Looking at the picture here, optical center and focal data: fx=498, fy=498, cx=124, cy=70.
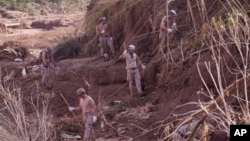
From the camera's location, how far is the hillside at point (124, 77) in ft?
29.7

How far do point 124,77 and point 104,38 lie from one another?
6.09ft

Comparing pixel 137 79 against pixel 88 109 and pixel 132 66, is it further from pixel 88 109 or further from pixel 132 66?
pixel 88 109

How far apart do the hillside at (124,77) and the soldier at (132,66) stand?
1.20 ft

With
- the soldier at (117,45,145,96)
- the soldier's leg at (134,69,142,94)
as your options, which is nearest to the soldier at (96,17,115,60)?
the soldier at (117,45,145,96)

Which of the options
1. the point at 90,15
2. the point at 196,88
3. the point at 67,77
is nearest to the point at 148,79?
the point at 196,88

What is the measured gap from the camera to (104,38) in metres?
14.8

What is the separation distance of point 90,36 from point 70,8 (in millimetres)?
12565

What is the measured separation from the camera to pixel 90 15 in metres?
16.6

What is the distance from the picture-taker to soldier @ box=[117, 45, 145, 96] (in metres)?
11.6

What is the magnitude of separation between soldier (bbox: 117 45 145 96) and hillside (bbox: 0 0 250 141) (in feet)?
1.20

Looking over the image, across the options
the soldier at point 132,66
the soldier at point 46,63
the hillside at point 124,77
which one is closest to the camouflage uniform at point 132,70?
the soldier at point 132,66

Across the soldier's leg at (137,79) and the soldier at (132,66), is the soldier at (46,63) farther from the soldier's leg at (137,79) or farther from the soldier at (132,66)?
the soldier's leg at (137,79)

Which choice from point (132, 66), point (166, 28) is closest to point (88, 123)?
point (132, 66)

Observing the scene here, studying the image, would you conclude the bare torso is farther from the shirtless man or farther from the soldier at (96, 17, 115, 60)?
the soldier at (96, 17, 115, 60)
